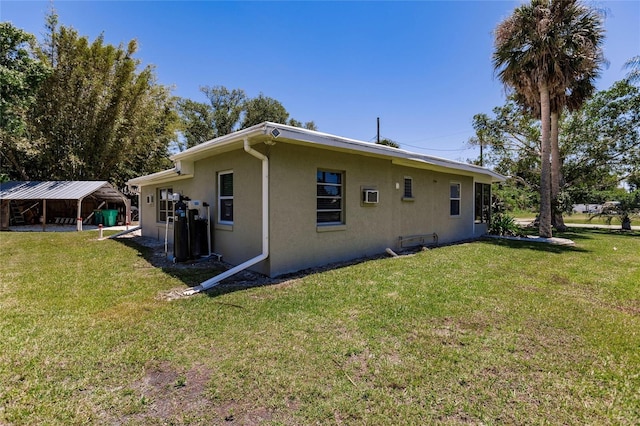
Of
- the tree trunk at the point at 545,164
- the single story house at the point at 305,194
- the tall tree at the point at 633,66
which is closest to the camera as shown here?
the single story house at the point at 305,194

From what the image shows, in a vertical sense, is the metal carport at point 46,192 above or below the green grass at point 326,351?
above

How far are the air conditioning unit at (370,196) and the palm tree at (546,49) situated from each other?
341 inches

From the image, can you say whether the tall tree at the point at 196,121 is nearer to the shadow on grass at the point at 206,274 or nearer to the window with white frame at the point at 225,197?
the shadow on grass at the point at 206,274

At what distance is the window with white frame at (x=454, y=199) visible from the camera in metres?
11.6

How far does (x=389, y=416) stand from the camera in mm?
2254

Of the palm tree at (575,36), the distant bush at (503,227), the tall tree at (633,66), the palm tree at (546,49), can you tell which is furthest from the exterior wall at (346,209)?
the palm tree at (575,36)

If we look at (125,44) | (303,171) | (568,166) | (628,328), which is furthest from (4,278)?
(568,166)

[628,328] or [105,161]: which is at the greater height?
[105,161]

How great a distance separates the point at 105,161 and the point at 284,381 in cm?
2457

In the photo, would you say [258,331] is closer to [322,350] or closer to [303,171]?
[322,350]

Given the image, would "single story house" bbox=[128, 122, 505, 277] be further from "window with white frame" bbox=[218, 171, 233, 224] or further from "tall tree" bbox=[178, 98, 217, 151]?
"tall tree" bbox=[178, 98, 217, 151]

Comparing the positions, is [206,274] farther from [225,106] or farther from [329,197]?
[225,106]

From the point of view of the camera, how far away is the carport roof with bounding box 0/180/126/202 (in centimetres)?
1606

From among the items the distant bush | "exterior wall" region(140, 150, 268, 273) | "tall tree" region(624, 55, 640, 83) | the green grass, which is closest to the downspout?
"exterior wall" region(140, 150, 268, 273)
